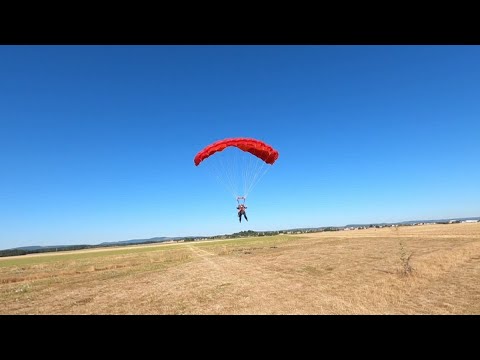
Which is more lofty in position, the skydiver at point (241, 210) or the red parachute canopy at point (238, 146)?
the red parachute canopy at point (238, 146)

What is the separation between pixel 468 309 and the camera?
9.78 metres

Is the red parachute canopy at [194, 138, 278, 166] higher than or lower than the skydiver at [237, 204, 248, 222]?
higher
